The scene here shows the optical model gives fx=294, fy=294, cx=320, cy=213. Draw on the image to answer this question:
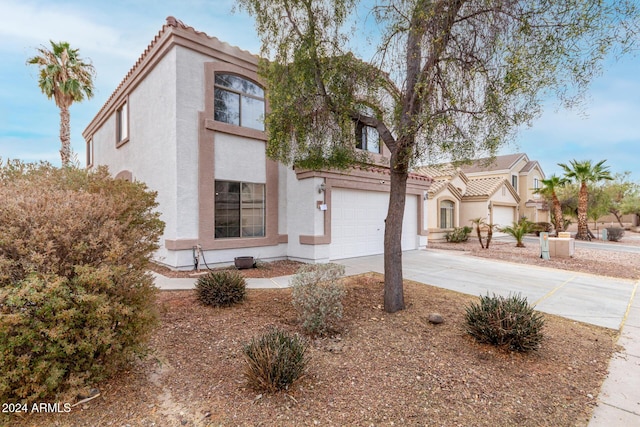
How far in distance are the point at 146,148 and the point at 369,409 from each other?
11.1 meters

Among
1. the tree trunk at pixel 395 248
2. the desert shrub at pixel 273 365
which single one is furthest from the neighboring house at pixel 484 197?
the desert shrub at pixel 273 365

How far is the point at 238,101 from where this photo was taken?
1016cm

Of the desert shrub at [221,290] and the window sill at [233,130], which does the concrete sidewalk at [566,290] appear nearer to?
the desert shrub at [221,290]

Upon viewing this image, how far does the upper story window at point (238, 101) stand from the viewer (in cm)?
977

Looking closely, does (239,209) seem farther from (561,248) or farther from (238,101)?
(561,248)

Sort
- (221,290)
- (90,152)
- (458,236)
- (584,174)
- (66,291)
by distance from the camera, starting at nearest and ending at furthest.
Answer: (66,291) < (221,290) < (458,236) < (90,152) < (584,174)

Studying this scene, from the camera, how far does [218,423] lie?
2656 mm

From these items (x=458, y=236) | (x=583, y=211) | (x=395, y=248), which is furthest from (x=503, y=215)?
(x=395, y=248)

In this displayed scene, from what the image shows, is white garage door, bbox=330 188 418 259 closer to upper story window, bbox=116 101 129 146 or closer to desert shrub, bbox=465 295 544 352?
desert shrub, bbox=465 295 544 352

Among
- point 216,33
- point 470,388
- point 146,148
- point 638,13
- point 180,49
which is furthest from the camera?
point 146,148

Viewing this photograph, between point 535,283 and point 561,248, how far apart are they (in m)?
6.22

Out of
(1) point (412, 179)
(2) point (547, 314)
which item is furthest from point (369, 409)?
(1) point (412, 179)

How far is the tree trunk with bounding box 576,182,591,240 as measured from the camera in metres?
19.6

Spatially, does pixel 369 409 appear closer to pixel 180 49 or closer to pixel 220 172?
pixel 220 172
